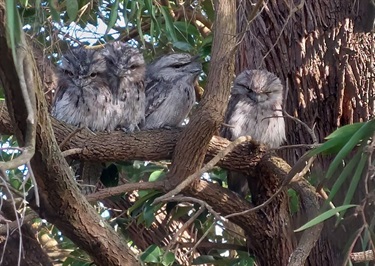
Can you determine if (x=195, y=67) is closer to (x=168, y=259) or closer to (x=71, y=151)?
(x=168, y=259)

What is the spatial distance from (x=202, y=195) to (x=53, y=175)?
125cm

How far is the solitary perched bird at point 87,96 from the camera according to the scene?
3760mm

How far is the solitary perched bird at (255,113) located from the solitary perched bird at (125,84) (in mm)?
455

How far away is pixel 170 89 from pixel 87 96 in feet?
1.65

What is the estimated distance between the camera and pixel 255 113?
162 inches

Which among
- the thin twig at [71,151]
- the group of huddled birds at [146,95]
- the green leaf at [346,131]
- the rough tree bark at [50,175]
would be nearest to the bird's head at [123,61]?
the group of huddled birds at [146,95]

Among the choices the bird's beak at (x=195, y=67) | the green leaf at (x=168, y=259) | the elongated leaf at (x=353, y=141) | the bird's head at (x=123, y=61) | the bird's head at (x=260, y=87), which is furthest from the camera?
the bird's beak at (x=195, y=67)

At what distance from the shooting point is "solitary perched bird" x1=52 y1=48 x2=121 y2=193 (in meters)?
3.76

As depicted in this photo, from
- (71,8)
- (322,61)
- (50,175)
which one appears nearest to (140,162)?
(322,61)

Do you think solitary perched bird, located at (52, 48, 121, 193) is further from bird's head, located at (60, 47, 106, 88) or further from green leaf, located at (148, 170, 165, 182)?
green leaf, located at (148, 170, 165, 182)

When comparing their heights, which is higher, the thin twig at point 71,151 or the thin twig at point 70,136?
the thin twig at point 70,136

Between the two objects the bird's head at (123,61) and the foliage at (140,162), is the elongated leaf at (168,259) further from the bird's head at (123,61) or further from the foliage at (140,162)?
the bird's head at (123,61)

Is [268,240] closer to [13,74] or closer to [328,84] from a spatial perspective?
[328,84]

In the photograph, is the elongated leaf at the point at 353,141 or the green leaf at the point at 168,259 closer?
the elongated leaf at the point at 353,141
